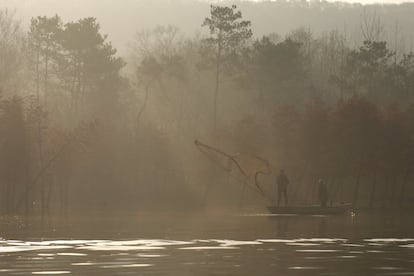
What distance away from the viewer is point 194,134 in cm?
12144

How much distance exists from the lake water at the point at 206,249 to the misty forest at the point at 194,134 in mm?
20794

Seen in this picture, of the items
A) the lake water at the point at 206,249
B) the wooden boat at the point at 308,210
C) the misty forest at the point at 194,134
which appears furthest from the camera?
the misty forest at the point at 194,134

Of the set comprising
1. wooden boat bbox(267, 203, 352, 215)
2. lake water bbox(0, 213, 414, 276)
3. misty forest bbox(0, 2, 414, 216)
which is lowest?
lake water bbox(0, 213, 414, 276)

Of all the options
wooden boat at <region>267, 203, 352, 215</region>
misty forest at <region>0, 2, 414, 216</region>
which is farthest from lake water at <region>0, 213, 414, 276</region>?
misty forest at <region>0, 2, 414, 216</region>

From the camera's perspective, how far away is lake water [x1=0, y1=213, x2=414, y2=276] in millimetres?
30562

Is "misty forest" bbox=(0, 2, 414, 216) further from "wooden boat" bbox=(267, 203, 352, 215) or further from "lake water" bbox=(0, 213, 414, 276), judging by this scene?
"lake water" bbox=(0, 213, 414, 276)

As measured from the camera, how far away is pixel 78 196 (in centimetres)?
10175

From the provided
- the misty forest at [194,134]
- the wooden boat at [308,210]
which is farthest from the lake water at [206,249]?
the misty forest at [194,134]

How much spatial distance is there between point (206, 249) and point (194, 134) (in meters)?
83.6

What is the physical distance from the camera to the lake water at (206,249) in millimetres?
30562

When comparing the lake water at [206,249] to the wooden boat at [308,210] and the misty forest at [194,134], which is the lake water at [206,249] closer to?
the wooden boat at [308,210]

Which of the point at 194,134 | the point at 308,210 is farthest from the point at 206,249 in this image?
the point at 194,134

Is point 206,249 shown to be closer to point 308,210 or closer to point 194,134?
point 308,210

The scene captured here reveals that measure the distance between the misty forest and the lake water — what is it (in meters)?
20.8
